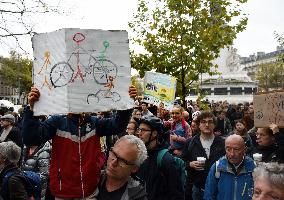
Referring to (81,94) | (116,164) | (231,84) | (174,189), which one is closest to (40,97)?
(81,94)

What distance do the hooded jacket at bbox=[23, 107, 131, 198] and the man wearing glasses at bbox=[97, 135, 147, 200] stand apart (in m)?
0.59

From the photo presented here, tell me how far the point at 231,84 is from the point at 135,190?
55.9 meters

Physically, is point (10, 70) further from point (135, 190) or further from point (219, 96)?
point (135, 190)

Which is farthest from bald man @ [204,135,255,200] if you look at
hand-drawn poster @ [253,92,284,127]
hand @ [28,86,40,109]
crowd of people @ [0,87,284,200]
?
hand @ [28,86,40,109]

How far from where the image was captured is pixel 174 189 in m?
4.15

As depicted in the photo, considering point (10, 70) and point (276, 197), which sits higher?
point (10, 70)

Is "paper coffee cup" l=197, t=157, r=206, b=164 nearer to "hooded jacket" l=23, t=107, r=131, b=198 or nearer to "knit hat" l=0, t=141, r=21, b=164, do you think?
"hooded jacket" l=23, t=107, r=131, b=198

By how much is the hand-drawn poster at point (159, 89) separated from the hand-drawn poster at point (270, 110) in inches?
162

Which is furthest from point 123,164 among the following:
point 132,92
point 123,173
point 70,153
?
point 132,92

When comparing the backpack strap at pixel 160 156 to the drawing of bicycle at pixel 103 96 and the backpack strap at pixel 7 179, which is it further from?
the backpack strap at pixel 7 179

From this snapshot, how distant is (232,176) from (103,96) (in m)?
1.79

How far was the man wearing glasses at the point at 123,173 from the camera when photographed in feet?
10.6

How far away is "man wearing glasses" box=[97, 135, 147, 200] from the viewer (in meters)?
3.24

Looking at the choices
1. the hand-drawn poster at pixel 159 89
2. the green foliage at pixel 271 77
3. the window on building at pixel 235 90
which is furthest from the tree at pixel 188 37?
the green foliage at pixel 271 77
